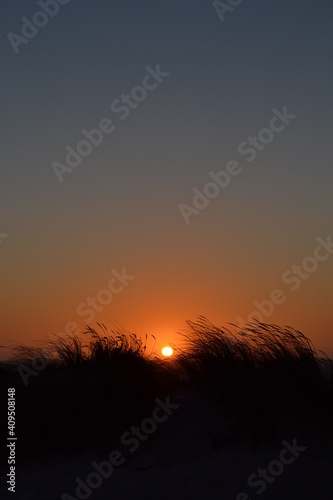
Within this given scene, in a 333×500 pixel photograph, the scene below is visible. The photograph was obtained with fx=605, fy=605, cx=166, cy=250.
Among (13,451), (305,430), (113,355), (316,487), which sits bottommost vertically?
(316,487)

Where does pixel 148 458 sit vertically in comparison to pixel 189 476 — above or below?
above

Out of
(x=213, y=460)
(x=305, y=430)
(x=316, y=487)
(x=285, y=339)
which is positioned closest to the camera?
(x=316, y=487)

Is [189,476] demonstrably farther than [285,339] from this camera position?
No

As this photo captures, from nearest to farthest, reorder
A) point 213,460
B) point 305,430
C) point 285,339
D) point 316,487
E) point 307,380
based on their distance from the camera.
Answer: point 316,487 < point 213,460 < point 305,430 < point 307,380 < point 285,339

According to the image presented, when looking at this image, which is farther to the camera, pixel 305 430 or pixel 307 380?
pixel 307 380

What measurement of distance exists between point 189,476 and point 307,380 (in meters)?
2.39

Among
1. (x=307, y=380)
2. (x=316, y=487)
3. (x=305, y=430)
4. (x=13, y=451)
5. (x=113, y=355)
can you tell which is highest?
(x=113, y=355)

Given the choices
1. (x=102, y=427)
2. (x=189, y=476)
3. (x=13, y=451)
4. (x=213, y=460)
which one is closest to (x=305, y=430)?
(x=213, y=460)

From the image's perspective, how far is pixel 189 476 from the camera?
6.73 m

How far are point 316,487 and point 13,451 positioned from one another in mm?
3912

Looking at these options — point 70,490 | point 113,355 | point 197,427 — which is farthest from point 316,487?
point 113,355

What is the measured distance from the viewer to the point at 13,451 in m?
7.98

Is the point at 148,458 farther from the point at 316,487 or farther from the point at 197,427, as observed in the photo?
the point at 316,487

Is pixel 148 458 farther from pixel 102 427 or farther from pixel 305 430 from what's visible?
pixel 305 430
